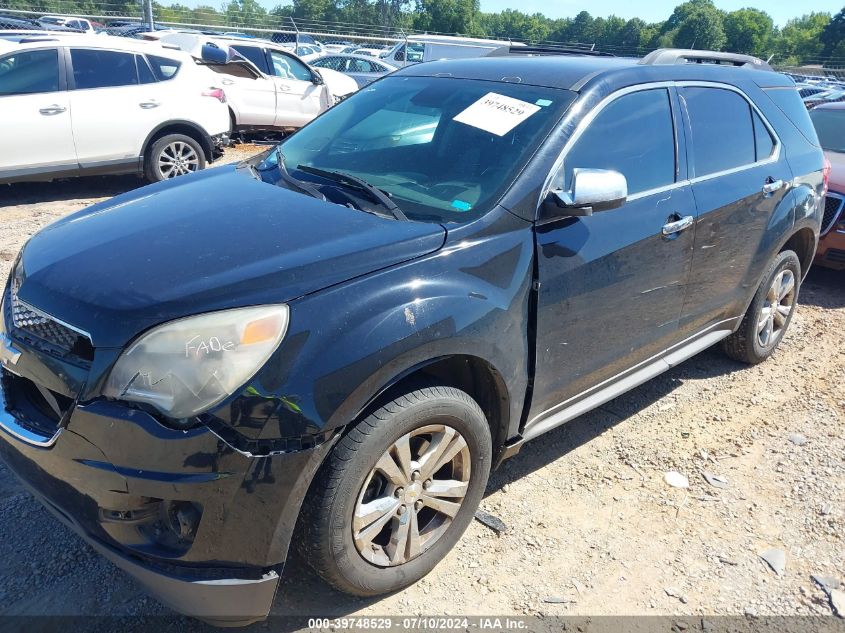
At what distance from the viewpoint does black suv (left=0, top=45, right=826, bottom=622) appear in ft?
6.60

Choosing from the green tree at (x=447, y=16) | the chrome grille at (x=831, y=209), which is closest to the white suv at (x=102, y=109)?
the chrome grille at (x=831, y=209)

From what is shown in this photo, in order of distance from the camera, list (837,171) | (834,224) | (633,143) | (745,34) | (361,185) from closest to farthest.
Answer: (361,185)
(633,143)
(834,224)
(837,171)
(745,34)

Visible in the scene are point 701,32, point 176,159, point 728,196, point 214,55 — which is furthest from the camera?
point 701,32

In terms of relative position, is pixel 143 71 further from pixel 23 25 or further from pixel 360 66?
pixel 23 25

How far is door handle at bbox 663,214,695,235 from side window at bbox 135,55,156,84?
6958 millimetres

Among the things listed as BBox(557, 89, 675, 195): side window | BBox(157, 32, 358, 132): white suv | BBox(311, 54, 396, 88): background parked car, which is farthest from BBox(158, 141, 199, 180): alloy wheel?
BBox(311, 54, 396, 88): background parked car

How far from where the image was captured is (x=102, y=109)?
7.64 meters

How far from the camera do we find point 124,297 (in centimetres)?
211

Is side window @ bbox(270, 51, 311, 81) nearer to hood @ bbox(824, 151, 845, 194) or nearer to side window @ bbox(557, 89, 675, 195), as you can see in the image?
hood @ bbox(824, 151, 845, 194)

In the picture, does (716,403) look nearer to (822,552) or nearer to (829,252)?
(822,552)

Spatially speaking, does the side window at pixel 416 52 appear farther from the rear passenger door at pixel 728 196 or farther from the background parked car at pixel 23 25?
the rear passenger door at pixel 728 196

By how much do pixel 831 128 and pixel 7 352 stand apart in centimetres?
846

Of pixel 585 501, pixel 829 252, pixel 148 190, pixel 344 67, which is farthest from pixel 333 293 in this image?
pixel 344 67

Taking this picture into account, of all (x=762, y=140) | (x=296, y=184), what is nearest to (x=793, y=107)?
(x=762, y=140)
